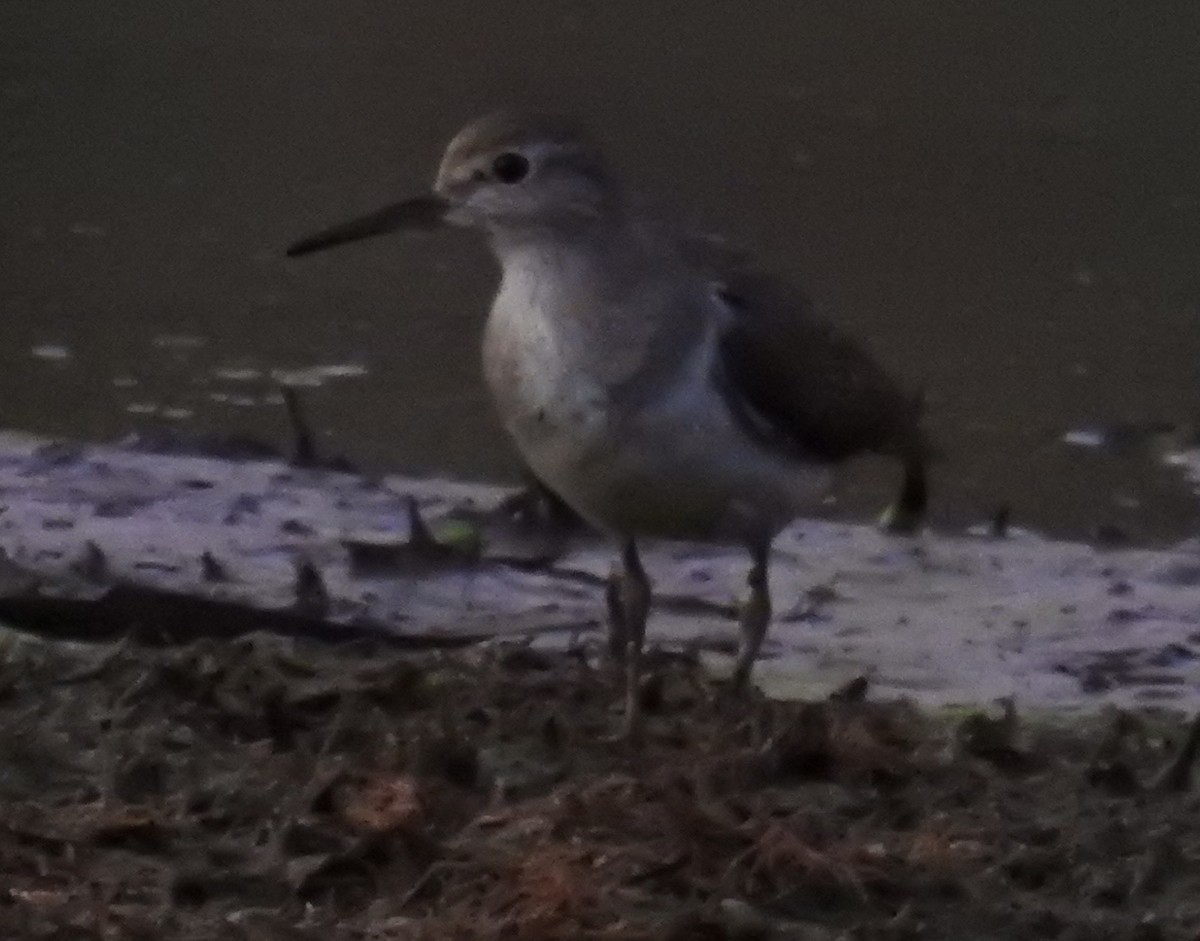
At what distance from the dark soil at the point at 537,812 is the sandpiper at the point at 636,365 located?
1.14 feet

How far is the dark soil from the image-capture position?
409 cm

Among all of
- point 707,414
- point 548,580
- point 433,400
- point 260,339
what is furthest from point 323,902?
point 260,339

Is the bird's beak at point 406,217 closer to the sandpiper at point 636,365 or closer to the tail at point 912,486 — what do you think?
the sandpiper at point 636,365

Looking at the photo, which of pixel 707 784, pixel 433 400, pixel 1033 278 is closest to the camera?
pixel 707 784

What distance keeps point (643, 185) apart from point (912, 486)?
600cm

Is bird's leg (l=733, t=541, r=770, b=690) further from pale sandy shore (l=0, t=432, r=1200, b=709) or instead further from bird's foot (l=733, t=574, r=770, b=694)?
pale sandy shore (l=0, t=432, r=1200, b=709)

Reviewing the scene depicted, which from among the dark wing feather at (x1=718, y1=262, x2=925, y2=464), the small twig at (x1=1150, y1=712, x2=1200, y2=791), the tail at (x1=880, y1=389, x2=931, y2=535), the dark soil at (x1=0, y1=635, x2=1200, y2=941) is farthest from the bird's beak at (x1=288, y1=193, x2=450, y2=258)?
the small twig at (x1=1150, y1=712, x2=1200, y2=791)

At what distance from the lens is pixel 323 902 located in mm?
4156

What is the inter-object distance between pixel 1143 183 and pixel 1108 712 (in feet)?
24.0

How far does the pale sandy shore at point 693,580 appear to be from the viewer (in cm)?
628

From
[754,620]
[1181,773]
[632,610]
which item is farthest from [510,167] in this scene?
[1181,773]

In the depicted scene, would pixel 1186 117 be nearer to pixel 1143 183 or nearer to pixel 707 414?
pixel 1143 183

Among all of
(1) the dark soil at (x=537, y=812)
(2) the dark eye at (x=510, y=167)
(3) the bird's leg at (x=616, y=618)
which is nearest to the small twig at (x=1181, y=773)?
(1) the dark soil at (x=537, y=812)

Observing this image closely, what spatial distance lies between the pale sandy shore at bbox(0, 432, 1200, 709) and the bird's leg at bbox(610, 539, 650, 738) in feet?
1.38
